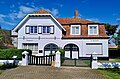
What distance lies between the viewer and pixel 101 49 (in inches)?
1292

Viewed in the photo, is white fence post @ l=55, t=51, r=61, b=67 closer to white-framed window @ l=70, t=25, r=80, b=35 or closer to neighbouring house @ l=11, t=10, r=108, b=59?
neighbouring house @ l=11, t=10, r=108, b=59

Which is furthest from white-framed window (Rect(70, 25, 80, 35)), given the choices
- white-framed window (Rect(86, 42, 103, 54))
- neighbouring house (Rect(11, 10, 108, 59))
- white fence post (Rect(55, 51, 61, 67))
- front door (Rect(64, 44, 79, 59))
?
white fence post (Rect(55, 51, 61, 67))

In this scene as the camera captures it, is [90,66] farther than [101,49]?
No

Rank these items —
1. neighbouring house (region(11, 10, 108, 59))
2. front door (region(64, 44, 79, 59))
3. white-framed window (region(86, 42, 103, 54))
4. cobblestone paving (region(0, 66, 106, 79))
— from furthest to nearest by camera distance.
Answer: front door (region(64, 44, 79, 59)) < neighbouring house (region(11, 10, 108, 59)) < white-framed window (region(86, 42, 103, 54)) < cobblestone paving (region(0, 66, 106, 79))

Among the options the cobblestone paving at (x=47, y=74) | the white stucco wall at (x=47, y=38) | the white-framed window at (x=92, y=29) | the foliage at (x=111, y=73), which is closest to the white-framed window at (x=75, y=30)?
the white stucco wall at (x=47, y=38)

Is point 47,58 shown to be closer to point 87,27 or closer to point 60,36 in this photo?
point 60,36

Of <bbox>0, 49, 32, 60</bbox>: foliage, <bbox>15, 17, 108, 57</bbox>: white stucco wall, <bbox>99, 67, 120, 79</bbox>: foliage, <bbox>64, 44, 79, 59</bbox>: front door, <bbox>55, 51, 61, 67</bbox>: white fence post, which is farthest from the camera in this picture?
<bbox>64, 44, 79, 59</bbox>: front door

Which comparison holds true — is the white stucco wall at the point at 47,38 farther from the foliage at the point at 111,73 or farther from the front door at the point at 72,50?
the foliage at the point at 111,73

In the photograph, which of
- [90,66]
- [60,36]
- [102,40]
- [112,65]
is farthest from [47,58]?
[102,40]

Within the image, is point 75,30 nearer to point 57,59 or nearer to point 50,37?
point 50,37

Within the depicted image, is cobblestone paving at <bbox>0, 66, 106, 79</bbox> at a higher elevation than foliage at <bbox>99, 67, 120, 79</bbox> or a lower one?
higher

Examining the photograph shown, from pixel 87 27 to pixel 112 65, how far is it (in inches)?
624

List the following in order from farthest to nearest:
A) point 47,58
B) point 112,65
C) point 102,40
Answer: point 102,40 < point 47,58 < point 112,65

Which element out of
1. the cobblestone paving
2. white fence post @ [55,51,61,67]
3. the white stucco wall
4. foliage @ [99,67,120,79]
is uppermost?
the white stucco wall
